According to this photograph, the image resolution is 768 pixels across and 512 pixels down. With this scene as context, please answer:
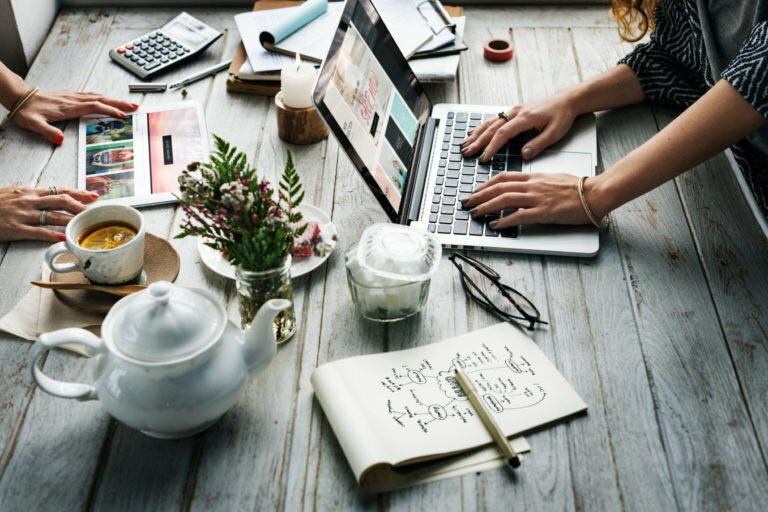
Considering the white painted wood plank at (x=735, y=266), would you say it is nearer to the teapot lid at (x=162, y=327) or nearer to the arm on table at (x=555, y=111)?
the arm on table at (x=555, y=111)

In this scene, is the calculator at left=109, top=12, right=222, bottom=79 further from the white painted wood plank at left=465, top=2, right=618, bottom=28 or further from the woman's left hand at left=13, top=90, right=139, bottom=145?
the white painted wood plank at left=465, top=2, right=618, bottom=28

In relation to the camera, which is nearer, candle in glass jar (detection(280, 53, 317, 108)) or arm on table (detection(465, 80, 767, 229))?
arm on table (detection(465, 80, 767, 229))

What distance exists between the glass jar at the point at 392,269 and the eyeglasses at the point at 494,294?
91 mm

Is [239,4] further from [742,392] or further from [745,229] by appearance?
[742,392]

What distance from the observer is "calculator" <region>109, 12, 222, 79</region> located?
161 centimetres

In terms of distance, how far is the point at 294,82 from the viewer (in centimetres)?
136

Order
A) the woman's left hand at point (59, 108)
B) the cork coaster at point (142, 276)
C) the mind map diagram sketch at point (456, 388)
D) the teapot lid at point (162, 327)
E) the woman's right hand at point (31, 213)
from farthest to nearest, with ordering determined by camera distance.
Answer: the woman's left hand at point (59, 108), the woman's right hand at point (31, 213), the cork coaster at point (142, 276), the mind map diagram sketch at point (456, 388), the teapot lid at point (162, 327)

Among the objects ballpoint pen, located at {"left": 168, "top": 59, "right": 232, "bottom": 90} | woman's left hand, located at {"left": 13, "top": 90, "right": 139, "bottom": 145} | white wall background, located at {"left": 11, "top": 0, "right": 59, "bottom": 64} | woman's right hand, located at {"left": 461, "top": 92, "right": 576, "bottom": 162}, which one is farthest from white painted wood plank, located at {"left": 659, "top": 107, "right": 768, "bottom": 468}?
white wall background, located at {"left": 11, "top": 0, "right": 59, "bottom": 64}

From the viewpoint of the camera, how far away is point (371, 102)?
122 cm

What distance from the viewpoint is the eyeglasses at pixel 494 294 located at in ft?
3.55

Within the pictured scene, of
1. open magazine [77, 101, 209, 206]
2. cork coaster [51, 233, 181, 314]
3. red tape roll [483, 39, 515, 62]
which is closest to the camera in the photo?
cork coaster [51, 233, 181, 314]

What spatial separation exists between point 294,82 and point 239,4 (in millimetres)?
611

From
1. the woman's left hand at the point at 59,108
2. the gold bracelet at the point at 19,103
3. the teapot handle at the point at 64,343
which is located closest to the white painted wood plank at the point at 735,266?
the teapot handle at the point at 64,343

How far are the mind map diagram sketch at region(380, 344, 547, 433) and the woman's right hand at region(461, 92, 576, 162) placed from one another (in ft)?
1.47
